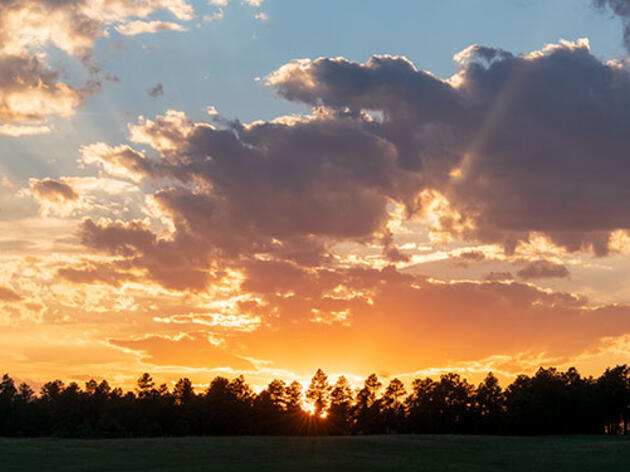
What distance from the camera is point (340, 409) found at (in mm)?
190125

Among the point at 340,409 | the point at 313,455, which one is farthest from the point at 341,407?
the point at 313,455

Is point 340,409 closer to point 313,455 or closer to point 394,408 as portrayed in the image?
point 394,408

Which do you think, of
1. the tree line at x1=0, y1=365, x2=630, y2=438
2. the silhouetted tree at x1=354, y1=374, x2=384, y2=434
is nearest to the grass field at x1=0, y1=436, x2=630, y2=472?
the tree line at x1=0, y1=365, x2=630, y2=438

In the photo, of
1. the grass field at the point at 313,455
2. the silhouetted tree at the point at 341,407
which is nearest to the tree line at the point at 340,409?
the silhouetted tree at the point at 341,407

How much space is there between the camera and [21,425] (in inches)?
6791

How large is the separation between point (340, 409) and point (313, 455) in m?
114

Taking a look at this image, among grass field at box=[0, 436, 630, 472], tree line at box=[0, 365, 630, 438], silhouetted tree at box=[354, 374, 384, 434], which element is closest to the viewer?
grass field at box=[0, 436, 630, 472]

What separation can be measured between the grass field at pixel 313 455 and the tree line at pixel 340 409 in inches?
2414

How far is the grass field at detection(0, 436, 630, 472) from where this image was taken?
6844 centimetres

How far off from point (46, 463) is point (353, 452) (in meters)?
31.9

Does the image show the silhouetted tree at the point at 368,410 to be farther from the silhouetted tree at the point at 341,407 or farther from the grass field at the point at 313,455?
the grass field at the point at 313,455

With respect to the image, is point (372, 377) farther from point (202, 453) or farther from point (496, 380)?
point (202, 453)

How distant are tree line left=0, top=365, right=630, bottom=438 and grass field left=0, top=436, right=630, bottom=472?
61.3 m

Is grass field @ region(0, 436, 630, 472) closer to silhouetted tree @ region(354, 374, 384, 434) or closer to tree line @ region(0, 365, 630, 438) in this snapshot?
tree line @ region(0, 365, 630, 438)
